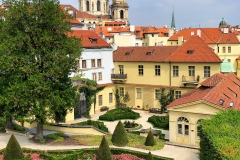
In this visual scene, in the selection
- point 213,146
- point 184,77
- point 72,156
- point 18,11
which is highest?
point 18,11

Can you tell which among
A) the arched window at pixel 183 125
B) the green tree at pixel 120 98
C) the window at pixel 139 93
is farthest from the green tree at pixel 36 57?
the window at pixel 139 93

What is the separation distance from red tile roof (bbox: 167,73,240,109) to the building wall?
18.7 inches

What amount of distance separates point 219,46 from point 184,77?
106ft

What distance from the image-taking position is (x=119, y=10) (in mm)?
143750

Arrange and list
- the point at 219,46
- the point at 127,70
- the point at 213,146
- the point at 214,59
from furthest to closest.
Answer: the point at 219,46 < the point at 127,70 < the point at 214,59 < the point at 213,146

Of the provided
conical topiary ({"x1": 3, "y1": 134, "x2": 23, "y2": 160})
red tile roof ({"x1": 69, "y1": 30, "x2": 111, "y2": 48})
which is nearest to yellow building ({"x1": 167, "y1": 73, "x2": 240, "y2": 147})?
conical topiary ({"x1": 3, "y1": 134, "x2": 23, "y2": 160})

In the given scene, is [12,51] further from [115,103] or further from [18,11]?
[115,103]

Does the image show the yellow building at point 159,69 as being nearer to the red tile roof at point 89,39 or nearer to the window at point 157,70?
the window at point 157,70

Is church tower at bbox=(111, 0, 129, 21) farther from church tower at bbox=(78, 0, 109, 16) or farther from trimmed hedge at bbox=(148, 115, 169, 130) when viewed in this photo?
trimmed hedge at bbox=(148, 115, 169, 130)

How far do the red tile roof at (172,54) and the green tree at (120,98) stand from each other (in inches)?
161

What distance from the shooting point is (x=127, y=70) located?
1599 inches

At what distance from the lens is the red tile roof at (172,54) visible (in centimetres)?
3622

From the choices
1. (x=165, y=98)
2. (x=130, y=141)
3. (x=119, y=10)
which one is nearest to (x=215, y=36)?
(x=165, y=98)

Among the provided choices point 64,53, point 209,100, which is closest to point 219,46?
point 209,100
